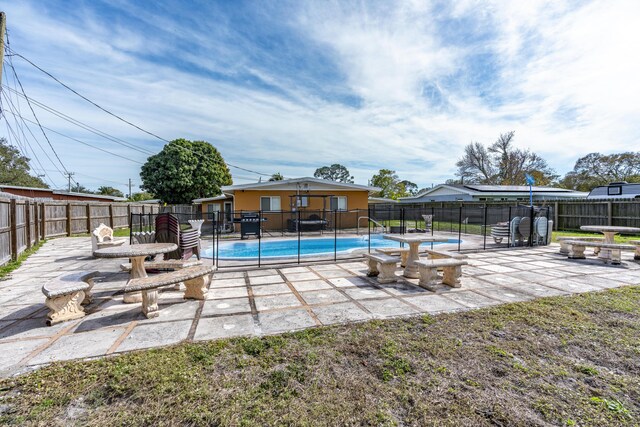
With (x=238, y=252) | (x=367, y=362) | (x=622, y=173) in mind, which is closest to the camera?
(x=367, y=362)

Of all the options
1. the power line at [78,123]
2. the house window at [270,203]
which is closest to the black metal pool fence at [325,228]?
the house window at [270,203]

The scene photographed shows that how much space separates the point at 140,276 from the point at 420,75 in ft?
36.5

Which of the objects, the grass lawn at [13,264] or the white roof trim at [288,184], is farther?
the white roof trim at [288,184]

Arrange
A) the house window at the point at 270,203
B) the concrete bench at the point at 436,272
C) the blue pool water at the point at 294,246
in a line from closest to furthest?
1. the concrete bench at the point at 436,272
2. the blue pool water at the point at 294,246
3. the house window at the point at 270,203

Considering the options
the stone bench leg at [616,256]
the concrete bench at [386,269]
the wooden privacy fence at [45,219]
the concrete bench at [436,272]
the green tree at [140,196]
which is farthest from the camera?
the green tree at [140,196]

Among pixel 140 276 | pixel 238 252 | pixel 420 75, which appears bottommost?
pixel 238 252

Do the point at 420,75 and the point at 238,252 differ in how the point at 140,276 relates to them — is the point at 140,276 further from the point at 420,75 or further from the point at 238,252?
the point at 420,75

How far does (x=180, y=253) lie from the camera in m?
5.45

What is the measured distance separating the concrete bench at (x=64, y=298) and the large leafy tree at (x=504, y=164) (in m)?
36.4

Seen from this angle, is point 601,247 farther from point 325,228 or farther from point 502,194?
point 502,194

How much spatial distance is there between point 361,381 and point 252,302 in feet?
7.26

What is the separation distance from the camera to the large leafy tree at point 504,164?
3048cm

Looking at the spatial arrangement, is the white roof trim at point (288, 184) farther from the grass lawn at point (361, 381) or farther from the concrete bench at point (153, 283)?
the grass lawn at point (361, 381)

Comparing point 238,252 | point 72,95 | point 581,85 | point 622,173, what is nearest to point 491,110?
point 581,85
